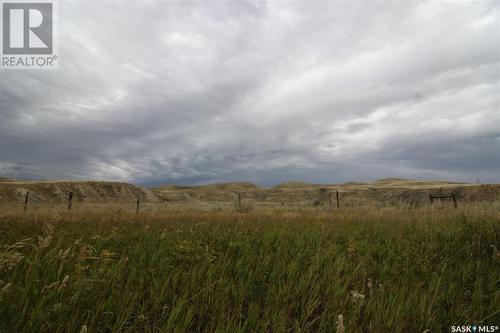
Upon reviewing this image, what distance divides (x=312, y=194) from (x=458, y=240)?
205ft

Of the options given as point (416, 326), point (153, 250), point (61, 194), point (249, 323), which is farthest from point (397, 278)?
point (61, 194)

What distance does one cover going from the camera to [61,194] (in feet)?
149

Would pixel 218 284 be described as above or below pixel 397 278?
above

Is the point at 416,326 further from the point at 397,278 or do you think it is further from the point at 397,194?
the point at 397,194

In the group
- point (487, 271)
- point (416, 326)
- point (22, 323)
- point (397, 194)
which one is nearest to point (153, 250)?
point (22, 323)

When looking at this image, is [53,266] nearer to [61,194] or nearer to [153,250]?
[153,250]

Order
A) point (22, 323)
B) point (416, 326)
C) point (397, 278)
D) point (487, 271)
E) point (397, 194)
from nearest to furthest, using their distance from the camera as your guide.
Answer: point (22, 323) → point (416, 326) → point (397, 278) → point (487, 271) → point (397, 194)

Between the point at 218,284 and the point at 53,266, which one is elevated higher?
the point at 53,266

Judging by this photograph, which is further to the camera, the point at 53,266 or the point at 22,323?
the point at 53,266

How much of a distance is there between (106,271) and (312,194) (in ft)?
218

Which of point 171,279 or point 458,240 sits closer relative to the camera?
point 171,279

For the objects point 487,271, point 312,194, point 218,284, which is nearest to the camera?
point 218,284

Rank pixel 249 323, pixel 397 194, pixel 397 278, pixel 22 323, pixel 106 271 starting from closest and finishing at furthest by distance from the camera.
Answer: pixel 22 323 → pixel 249 323 → pixel 106 271 → pixel 397 278 → pixel 397 194

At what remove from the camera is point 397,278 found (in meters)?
3.64
